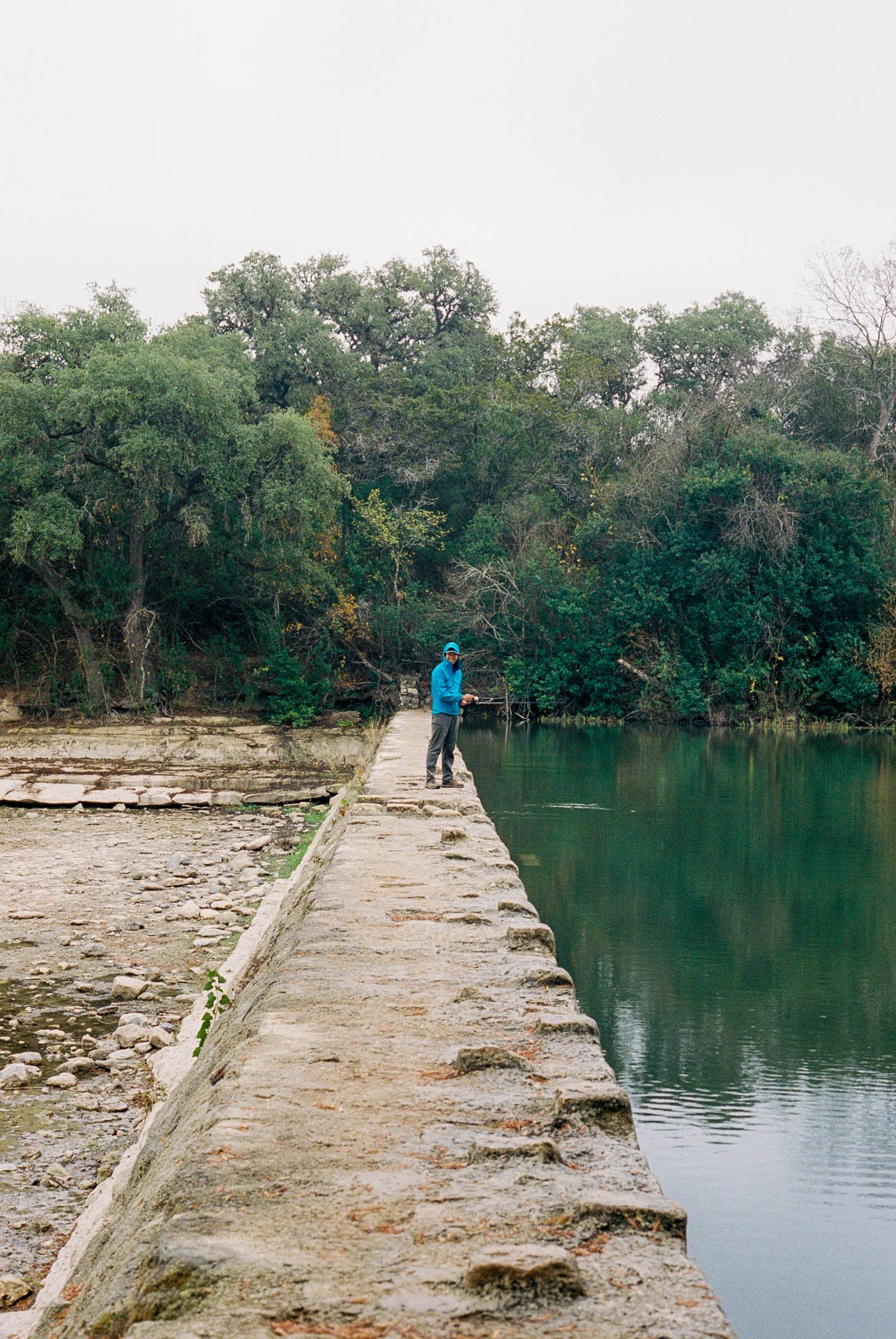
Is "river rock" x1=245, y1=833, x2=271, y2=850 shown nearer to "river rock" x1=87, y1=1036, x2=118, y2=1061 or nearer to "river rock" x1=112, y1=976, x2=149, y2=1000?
"river rock" x1=112, y1=976, x2=149, y2=1000

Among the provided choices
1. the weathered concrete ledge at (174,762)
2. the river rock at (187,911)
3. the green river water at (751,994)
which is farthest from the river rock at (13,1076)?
the weathered concrete ledge at (174,762)

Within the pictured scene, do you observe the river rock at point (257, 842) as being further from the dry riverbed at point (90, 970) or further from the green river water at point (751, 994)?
the green river water at point (751, 994)

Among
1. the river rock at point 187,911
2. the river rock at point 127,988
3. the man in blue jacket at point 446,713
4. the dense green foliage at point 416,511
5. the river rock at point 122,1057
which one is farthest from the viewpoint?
the dense green foliage at point 416,511

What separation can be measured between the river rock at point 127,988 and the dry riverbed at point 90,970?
0.4 inches

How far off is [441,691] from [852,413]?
90.2 feet

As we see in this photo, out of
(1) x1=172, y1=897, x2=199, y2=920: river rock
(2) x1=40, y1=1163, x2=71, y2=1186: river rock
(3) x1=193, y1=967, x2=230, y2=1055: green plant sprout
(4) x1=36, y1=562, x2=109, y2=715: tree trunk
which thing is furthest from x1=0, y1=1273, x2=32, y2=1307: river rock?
(4) x1=36, y1=562, x2=109, y2=715: tree trunk

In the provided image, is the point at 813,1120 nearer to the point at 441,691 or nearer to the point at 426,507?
the point at 441,691

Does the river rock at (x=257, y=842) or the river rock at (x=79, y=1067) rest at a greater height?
the river rock at (x=79, y=1067)

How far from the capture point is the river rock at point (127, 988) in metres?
7.89

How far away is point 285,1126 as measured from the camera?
3.25m

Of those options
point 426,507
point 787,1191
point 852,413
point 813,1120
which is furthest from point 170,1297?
point 852,413

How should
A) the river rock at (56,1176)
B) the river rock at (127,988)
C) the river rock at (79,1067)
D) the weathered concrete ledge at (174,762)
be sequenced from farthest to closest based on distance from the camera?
1. the weathered concrete ledge at (174,762)
2. the river rock at (127,988)
3. the river rock at (79,1067)
4. the river rock at (56,1176)

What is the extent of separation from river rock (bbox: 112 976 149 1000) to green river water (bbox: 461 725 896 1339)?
2.99 metres

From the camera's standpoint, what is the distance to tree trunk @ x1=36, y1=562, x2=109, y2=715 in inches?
1023
